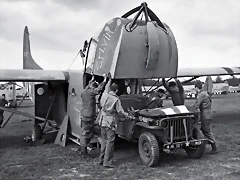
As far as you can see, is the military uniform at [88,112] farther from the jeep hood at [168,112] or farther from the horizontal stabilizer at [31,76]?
the horizontal stabilizer at [31,76]

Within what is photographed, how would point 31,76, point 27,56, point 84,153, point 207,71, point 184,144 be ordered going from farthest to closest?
point 27,56, point 207,71, point 31,76, point 84,153, point 184,144

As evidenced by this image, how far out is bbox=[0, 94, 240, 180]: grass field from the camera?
6.09m

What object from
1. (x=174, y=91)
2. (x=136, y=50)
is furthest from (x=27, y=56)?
(x=136, y=50)

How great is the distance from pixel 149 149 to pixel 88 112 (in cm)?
203

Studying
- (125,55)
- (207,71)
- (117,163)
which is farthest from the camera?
(207,71)

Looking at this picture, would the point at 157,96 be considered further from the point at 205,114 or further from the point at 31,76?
the point at 31,76

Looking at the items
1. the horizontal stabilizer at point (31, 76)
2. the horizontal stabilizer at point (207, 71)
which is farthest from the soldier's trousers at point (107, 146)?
the horizontal stabilizer at point (207, 71)

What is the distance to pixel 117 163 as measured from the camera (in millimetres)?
7066

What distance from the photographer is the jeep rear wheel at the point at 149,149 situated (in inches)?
254

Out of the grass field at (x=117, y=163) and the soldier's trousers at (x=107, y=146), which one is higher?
the soldier's trousers at (x=107, y=146)

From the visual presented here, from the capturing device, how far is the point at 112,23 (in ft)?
24.8

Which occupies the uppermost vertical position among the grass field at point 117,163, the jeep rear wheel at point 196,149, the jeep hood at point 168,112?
the jeep hood at point 168,112

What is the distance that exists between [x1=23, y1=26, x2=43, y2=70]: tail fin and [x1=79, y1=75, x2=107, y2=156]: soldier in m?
6.54

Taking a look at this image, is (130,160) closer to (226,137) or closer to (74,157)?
(74,157)
